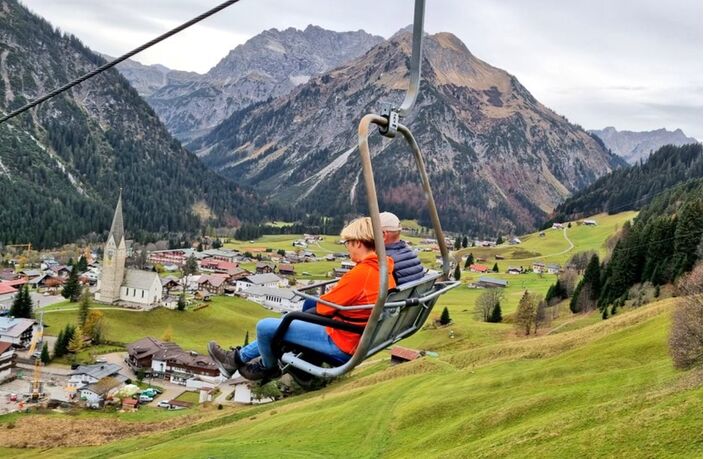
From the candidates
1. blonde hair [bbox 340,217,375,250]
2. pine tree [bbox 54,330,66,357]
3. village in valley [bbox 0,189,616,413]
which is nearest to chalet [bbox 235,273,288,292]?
village in valley [bbox 0,189,616,413]

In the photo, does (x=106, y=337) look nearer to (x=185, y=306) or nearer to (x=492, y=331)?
(x=185, y=306)

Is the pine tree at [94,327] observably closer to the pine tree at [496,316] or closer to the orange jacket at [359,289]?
the pine tree at [496,316]

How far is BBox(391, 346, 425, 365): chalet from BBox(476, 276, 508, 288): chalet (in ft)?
156

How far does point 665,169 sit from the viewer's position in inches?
7229

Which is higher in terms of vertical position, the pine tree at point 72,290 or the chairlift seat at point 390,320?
the chairlift seat at point 390,320

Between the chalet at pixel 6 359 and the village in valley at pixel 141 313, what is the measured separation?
9cm

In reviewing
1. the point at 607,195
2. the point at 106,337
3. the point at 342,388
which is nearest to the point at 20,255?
the point at 106,337

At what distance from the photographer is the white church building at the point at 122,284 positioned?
85312 mm

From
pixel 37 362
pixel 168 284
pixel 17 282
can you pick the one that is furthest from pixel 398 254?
pixel 17 282

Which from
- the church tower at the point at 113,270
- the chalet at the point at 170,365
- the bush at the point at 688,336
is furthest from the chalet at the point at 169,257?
the bush at the point at 688,336

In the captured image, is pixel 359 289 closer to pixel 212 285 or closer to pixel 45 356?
pixel 45 356

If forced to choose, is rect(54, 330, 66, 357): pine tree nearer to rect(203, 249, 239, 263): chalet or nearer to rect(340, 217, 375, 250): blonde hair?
rect(340, 217, 375, 250): blonde hair

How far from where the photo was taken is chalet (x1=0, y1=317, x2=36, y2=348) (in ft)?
223

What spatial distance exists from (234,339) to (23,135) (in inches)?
6078
